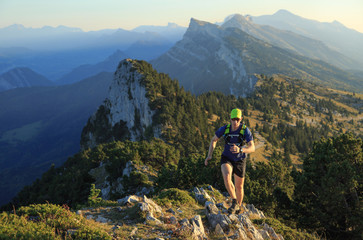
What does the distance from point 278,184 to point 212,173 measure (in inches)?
297

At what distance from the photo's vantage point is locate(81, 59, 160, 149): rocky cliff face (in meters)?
90.4

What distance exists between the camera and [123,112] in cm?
10750

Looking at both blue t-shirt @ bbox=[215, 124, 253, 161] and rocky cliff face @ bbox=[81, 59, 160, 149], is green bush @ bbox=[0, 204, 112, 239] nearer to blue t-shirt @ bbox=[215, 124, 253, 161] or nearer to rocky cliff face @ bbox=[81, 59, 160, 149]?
blue t-shirt @ bbox=[215, 124, 253, 161]

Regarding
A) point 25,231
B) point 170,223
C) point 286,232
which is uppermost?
point 25,231

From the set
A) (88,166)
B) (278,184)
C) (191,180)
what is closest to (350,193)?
(278,184)

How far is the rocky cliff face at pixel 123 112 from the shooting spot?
90400 mm

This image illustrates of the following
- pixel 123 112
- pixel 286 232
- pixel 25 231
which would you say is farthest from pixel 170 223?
pixel 123 112

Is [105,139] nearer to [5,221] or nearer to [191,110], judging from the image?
[191,110]

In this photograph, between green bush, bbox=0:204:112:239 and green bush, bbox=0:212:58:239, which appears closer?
green bush, bbox=0:212:58:239

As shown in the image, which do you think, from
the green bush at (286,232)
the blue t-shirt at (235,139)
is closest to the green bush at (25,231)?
the blue t-shirt at (235,139)

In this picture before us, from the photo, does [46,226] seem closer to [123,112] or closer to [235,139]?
[235,139]

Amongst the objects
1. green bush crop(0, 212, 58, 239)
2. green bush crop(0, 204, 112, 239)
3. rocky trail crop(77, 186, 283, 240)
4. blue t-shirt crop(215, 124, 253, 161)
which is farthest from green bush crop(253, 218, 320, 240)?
green bush crop(0, 212, 58, 239)

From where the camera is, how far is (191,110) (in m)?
87.0

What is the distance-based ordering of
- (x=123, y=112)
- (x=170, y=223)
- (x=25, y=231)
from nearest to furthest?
(x=25, y=231)
(x=170, y=223)
(x=123, y=112)
